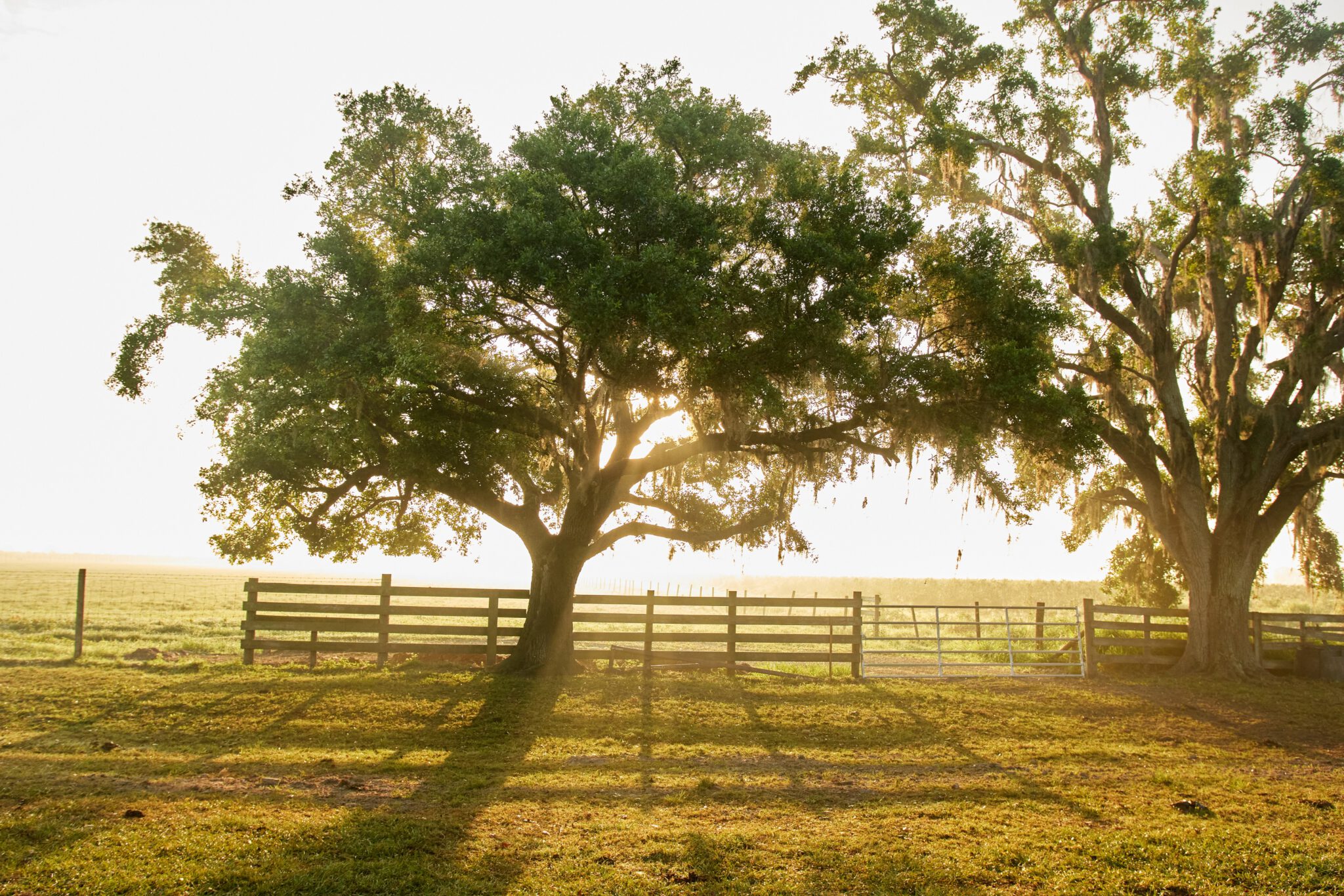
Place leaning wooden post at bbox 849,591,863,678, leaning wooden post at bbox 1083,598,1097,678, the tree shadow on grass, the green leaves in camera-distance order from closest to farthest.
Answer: the tree shadow on grass, the green leaves, leaning wooden post at bbox 849,591,863,678, leaning wooden post at bbox 1083,598,1097,678

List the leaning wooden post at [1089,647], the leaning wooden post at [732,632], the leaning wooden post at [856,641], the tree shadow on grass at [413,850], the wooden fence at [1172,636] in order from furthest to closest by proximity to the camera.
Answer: the wooden fence at [1172,636], the leaning wooden post at [1089,647], the leaning wooden post at [856,641], the leaning wooden post at [732,632], the tree shadow on grass at [413,850]

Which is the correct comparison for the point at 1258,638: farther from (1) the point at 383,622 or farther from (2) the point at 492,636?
(1) the point at 383,622

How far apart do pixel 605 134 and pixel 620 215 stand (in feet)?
4.87

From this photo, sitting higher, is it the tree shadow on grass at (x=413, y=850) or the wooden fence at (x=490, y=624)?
the wooden fence at (x=490, y=624)

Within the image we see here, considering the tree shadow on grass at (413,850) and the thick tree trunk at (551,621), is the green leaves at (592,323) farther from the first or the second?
the tree shadow on grass at (413,850)

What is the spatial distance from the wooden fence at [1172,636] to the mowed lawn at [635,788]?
4.22m

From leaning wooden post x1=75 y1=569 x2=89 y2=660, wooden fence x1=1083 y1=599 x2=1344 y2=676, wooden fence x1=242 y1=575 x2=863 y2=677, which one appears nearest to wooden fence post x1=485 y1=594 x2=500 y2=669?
wooden fence x1=242 y1=575 x2=863 y2=677

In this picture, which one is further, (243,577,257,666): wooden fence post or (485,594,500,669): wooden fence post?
(485,594,500,669): wooden fence post

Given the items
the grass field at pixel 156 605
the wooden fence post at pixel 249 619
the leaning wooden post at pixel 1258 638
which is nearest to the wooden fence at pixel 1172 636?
the leaning wooden post at pixel 1258 638

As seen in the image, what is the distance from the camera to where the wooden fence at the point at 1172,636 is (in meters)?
17.1

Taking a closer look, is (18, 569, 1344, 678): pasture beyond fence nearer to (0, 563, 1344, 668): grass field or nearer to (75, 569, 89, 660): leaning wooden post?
(75, 569, 89, 660): leaning wooden post

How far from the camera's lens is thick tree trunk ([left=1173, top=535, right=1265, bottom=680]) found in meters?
16.5

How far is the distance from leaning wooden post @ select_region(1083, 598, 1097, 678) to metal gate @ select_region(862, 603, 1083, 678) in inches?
5.1

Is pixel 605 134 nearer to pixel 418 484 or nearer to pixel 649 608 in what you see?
pixel 418 484
